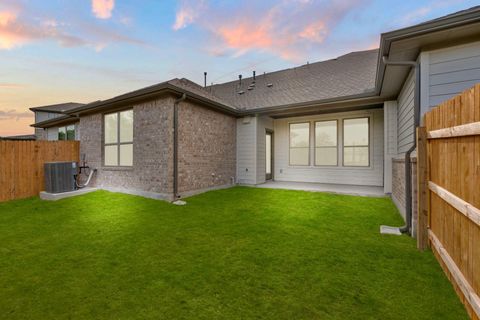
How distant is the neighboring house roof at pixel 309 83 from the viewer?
838 cm

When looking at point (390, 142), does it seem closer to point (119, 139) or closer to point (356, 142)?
point (356, 142)

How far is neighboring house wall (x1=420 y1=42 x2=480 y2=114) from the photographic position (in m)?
3.48

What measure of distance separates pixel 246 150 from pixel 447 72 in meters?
6.24

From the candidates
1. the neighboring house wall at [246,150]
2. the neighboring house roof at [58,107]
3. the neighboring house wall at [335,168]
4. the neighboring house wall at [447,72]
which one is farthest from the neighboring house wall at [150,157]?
the neighboring house roof at [58,107]

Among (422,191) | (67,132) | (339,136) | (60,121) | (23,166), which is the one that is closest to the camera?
(422,191)

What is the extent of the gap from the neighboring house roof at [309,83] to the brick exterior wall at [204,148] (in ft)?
5.62

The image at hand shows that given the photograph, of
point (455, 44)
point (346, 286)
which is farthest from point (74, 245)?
point (455, 44)

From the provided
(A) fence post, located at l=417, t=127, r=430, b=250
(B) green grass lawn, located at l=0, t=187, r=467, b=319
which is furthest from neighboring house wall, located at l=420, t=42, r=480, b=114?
(B) green grass lawn, located at l=0, t=187, r=467, b=319

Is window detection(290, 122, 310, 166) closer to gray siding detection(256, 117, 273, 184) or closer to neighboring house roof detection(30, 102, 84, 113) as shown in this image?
gray siding detection(256, 117, 273, 184)

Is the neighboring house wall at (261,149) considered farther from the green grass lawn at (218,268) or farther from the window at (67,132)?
the window at (67,132)

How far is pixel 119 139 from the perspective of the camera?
7.31m

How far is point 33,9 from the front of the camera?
601cm

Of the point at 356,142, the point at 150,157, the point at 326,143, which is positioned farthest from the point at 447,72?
the point at 150,157

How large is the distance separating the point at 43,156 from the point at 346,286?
9545 mm
